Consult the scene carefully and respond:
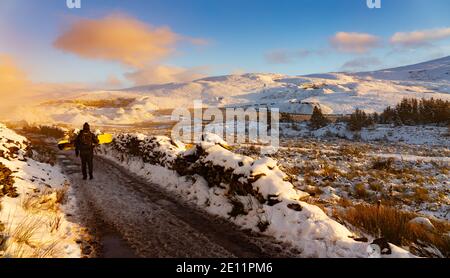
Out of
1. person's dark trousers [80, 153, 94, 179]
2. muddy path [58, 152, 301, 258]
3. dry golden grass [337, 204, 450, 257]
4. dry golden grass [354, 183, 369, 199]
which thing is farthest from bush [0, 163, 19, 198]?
dry golden grass [354, 183, 369, 199]

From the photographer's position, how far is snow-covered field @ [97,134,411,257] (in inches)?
225

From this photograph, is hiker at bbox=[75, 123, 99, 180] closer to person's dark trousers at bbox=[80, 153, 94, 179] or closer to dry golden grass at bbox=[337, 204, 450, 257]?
person's dark trousers at bbox=[80, 153, 94, 179]

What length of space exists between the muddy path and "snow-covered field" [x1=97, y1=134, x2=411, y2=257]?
338 mm

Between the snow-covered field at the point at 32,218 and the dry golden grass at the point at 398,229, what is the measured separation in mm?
5444

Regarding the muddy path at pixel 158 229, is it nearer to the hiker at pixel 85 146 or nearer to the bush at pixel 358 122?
the hiker at pixel 85 146

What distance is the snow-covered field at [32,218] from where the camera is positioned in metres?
5.28

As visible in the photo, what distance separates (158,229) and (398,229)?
4.72 m

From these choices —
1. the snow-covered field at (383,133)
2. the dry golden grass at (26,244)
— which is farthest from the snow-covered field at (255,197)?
the snow-covered field at (383,133)

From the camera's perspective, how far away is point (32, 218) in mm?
6863

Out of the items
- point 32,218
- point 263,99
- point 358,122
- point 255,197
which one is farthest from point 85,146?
point 263,99

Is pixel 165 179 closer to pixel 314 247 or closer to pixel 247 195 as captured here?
pixel 247 195
